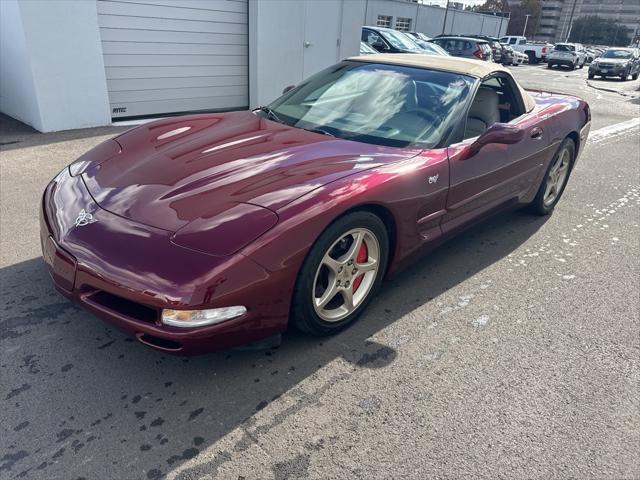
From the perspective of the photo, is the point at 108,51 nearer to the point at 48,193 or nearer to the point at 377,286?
the point at 48,193

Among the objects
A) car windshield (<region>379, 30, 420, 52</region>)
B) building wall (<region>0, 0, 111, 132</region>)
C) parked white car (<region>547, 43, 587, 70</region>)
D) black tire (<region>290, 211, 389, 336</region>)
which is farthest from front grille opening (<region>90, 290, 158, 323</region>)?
parked white car (<region>547, 43, 587, 70</region>)

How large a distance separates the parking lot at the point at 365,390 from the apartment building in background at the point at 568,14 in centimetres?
11780

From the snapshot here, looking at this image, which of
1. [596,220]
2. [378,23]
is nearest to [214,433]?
[596,220]

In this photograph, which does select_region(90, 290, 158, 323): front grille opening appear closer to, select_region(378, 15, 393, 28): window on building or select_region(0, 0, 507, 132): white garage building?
select_region(0, 0, 507, 132): white garage building

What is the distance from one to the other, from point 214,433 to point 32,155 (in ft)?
15.7

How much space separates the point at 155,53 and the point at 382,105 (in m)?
5.41

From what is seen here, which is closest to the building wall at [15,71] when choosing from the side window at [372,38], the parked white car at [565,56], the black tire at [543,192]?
the black tire at [543,192]

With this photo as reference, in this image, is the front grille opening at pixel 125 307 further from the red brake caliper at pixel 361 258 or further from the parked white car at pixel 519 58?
the parked white car at pixel 519 58

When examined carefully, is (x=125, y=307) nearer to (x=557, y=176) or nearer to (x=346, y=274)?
(x=346, y=274)

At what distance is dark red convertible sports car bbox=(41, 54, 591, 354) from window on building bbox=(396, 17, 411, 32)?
124ft

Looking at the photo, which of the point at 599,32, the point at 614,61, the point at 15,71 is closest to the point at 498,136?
the point at 15,71

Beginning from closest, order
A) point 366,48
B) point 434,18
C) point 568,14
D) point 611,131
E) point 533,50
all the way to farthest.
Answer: point 611,131 → point 366,48 → point 533,50 → point 434,18 → point 568,14

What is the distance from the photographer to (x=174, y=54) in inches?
302

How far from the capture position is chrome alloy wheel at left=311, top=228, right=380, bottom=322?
2.52 meters
